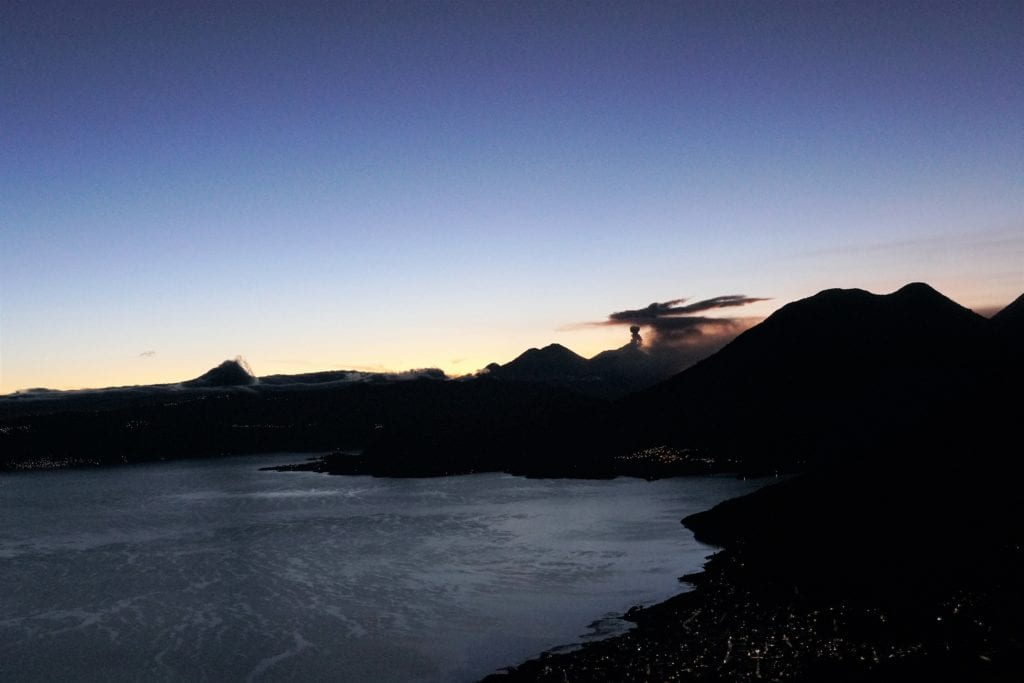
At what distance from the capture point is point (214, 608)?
66250 millimetres

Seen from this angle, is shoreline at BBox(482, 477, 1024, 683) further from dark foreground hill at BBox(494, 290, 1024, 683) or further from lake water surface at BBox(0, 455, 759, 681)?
lake water surface at BBox(0, 455, 759, 681)

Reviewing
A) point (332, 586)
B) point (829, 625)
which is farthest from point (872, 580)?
point (332, 586)

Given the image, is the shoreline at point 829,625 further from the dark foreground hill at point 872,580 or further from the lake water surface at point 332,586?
the lake water surface at point 332,586

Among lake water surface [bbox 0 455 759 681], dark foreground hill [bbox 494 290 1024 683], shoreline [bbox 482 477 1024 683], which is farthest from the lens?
lake water surface [bbox 0 455 759 681]

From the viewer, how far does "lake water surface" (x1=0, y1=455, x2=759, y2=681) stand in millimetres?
49656

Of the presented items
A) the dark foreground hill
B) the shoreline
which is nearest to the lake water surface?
the shoreline

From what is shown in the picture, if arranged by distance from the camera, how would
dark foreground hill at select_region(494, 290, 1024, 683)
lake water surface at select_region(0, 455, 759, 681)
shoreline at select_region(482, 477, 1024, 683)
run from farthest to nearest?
lake water surface at select_region(0, 455, 759, 681), dark foreground hill at select_region(494, 290, 1024, 683), shoreline at select_region(482, 477, 1024, 683)

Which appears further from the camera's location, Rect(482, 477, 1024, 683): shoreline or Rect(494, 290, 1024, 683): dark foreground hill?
Rect(494, 290, 1024, 683): dark foreground hill

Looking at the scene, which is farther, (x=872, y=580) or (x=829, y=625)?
(x=872, y=580)

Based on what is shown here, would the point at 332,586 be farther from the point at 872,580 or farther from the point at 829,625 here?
the point at 872,580

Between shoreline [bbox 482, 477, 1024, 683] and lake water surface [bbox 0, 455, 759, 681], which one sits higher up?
shoreline [bbox 482, 477, 1024, 683]

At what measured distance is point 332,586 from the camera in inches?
2928

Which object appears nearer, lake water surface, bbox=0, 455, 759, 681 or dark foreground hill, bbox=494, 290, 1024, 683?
dark foreground hill, bbox=494, 290, 1024, 683

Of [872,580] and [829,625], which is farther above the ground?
[872,580]
